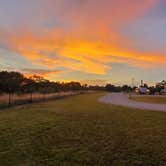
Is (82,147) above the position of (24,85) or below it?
below

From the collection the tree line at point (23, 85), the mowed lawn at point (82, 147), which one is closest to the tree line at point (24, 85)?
the tree line at point (23, 85)

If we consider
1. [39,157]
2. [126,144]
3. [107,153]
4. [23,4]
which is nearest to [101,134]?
[126,144]

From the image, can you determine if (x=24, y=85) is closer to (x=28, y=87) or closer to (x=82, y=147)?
(x=28, y=87)

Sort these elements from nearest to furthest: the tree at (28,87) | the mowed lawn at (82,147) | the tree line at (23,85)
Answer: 1. the mowed lawn at (82,147)
2. the tree line at (23,85)
3. the tree at (28,87)

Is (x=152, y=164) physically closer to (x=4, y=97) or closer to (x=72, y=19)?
(x=72, y=19)

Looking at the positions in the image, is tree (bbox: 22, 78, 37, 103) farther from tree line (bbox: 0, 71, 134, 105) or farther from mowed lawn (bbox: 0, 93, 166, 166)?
mowed lawn (bbox: 0, 93, 166, 166)

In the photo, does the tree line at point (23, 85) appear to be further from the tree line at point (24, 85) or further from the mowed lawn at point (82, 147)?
the mowed lawn at point (82, 147)

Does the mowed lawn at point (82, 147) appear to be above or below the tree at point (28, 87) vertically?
below

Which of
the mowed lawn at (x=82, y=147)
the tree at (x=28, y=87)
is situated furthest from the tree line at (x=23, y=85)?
the mowed lawn at (x=82, y=147)

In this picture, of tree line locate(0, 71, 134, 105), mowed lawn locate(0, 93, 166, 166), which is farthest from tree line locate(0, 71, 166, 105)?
mowed lawn locate(0, 93, 166, 166)

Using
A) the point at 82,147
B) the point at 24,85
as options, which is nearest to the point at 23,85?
the point at 24,85

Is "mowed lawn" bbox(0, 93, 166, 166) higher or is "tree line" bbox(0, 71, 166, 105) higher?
"tree line" bbox(0, 71, 166, 105)

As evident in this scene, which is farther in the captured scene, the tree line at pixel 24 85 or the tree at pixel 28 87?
the tree at pixel 28 87

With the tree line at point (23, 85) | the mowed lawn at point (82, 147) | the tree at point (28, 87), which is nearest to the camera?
the mowed lawn at point (82, 147)
